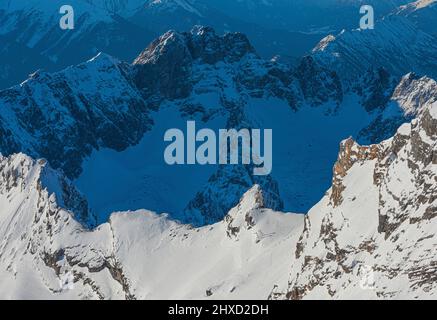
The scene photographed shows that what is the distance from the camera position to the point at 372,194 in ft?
546

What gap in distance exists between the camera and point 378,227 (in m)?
154

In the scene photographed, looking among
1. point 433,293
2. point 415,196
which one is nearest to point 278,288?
point 415,196

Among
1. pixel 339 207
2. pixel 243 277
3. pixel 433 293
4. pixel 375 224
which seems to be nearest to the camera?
pixel 433 293

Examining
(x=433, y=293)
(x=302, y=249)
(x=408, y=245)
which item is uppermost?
(x=302, y=249)

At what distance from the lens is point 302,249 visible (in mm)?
176500

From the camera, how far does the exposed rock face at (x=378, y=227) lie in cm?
13962

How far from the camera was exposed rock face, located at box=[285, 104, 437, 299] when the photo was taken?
458 ft

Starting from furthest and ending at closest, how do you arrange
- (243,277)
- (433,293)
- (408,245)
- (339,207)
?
→ (243,277)
(339,207)
(408,245)
(433,293)

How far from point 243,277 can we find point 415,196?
53.0 metres
